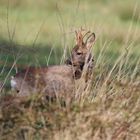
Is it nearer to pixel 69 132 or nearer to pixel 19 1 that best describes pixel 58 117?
pixel 69 132

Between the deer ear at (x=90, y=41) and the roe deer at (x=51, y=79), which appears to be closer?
the roe deer at (x=51, y=79)

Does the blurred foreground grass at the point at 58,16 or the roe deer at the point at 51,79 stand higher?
the roe deer at the point at 51,79

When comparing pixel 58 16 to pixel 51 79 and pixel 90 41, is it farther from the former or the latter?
pixel 51 79

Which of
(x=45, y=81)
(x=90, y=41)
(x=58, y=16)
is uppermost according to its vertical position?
(x=90, y=41)

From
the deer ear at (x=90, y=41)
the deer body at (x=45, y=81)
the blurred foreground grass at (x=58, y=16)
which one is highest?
the deer ear at (x=90, y=41)

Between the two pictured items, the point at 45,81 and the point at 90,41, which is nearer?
the point at 45,81

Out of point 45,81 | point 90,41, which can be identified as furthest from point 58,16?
point 45,81

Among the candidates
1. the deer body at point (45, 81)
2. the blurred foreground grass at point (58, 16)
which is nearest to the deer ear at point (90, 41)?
the deer body at point (45, 81)

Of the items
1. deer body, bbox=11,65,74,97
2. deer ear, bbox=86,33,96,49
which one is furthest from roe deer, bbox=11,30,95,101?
deer ear, bbox=86,33,96,49

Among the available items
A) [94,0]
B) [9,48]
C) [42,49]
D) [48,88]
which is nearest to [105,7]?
[94,0]

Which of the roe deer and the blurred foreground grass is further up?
the roe deer

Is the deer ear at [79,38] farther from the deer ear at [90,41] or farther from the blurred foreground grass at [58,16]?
the blurred foreground grass at [58,16]

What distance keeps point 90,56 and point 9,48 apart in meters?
1.29

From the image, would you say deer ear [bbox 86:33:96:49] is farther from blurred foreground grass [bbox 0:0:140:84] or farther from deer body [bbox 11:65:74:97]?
blurred foreground grass [bbox 0:0:140:84]
